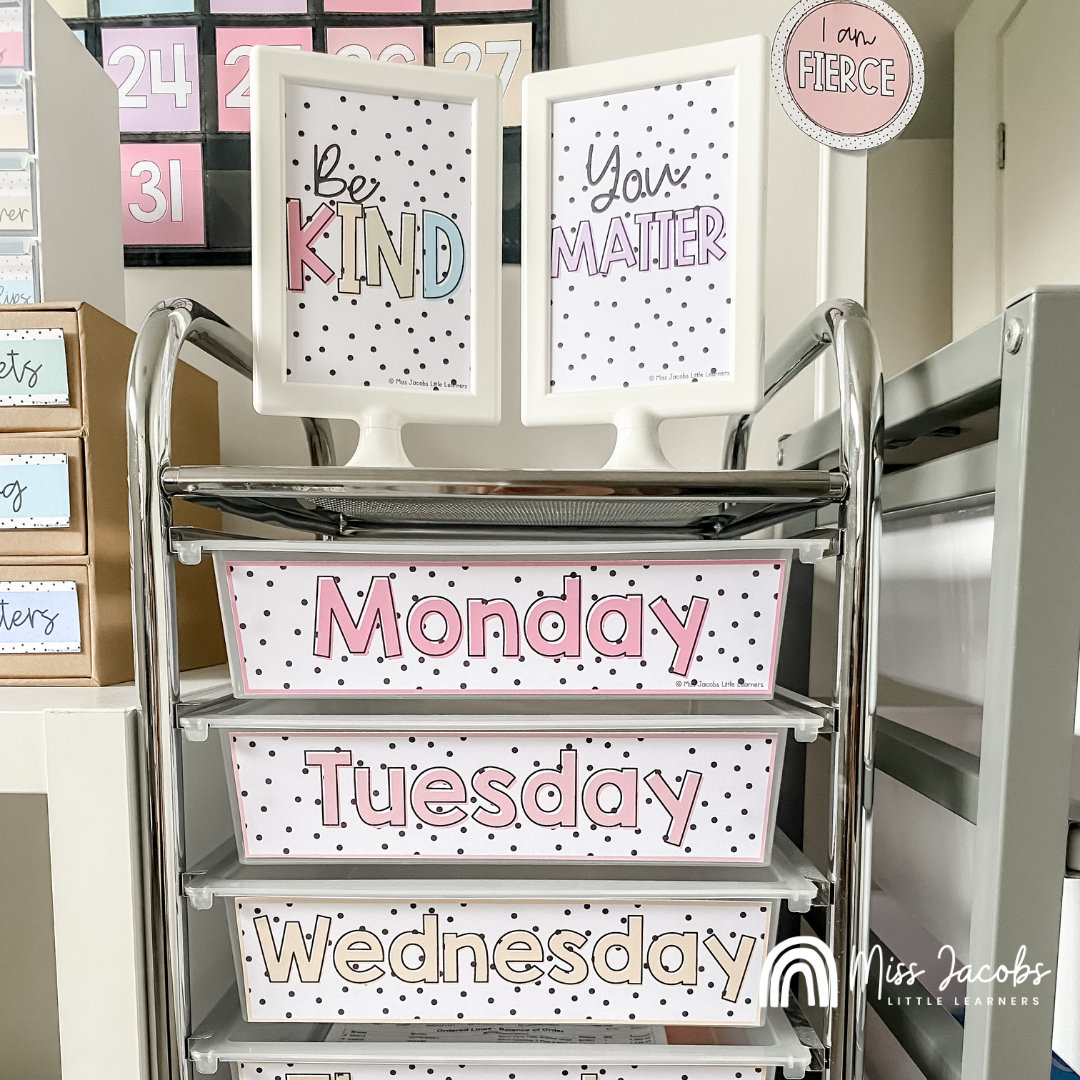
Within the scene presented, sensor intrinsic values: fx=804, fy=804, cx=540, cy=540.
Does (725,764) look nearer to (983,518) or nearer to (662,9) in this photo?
(983,518)

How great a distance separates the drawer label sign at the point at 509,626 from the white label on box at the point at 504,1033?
0.98ft

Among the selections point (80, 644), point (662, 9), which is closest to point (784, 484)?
point (80, 644)

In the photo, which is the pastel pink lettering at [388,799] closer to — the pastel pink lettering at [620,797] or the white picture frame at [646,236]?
the pastel pink lettering at [620,797]

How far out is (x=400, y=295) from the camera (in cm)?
70

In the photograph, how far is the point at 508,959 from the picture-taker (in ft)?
2.07

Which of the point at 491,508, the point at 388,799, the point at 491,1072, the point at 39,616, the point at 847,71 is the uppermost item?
the point at 847,71

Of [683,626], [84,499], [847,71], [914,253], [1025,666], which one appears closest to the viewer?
[1025,666]

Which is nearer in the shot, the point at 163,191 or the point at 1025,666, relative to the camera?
the point at 1025,666

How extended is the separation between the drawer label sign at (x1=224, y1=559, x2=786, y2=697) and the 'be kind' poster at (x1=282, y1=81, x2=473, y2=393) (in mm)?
196

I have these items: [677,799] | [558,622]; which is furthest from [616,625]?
[677,799]

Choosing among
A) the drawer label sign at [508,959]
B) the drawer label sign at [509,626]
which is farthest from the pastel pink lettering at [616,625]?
the drawer label sign at [508,959]

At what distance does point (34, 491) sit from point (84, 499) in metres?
0.04

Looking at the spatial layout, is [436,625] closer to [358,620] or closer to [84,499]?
[358,620]

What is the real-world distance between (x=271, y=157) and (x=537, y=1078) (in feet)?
2.55
